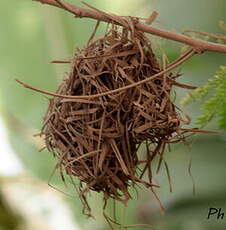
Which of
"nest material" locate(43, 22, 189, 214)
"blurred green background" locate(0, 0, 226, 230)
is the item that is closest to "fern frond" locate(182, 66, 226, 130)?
"nest material" locate(43, 22, 189, 214)

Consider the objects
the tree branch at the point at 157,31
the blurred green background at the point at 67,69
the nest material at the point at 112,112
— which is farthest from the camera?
the blurred green background at the point at 67,69

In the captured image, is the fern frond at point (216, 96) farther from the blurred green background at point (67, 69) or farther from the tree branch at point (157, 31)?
the blurred green background at point (67, 69)

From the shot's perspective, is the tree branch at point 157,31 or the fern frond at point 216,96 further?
the fern frond at point 216,96

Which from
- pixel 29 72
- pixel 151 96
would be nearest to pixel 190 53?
pixel 151 96

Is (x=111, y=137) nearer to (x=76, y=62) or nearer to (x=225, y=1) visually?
(x=76, y=62)

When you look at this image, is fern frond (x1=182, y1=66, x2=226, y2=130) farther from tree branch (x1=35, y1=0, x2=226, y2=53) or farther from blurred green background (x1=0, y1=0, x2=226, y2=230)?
blurred green background (x1=0, y1=0, x2=226, y2=230)

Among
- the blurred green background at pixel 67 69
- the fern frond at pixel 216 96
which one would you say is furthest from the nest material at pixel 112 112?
the blurred green background at pixel 67 69
